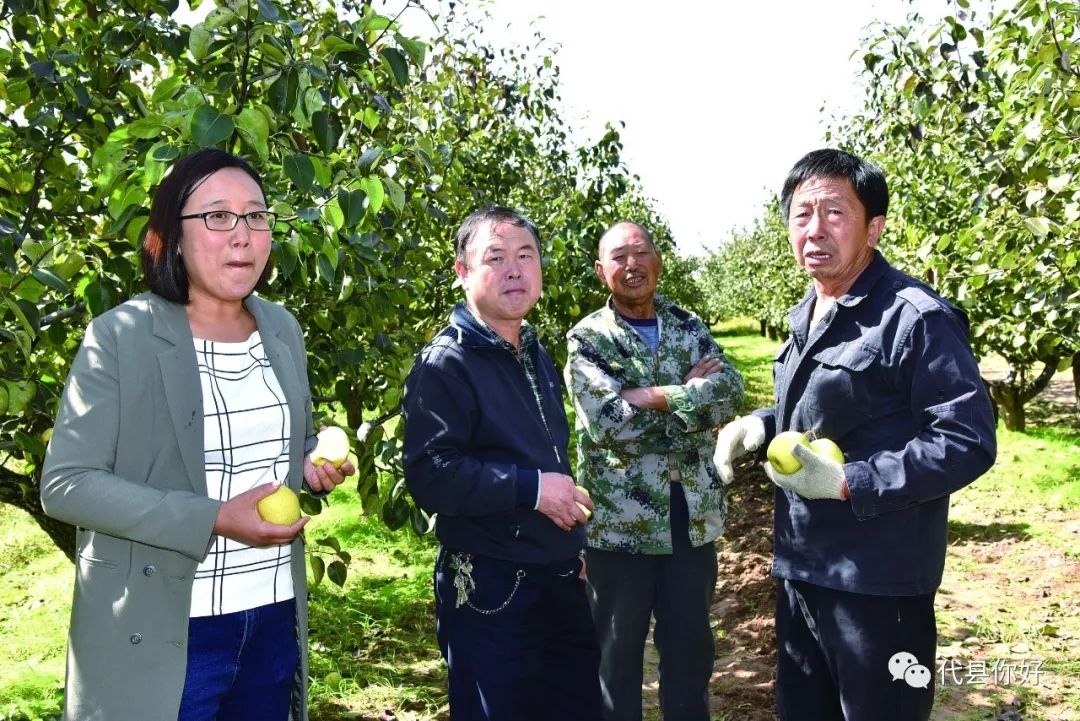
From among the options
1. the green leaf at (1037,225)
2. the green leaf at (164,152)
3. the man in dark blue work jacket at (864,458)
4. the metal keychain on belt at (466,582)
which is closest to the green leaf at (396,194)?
the green leaf at (164,152)

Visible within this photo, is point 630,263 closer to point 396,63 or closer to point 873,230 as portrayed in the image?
point 873,230

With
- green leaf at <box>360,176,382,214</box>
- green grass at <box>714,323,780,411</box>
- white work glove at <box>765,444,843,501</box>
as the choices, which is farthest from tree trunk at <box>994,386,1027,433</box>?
green leaf at <box>360,176,382,214</box>

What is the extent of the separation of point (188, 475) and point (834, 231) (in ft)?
6.31

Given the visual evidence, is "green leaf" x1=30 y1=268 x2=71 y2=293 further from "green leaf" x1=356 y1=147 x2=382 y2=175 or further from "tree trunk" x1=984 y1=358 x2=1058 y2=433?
"tree trunk" x1=984 y1=358 x2=1058 y2=433

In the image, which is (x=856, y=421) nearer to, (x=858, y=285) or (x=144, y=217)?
(x=858, y=285)

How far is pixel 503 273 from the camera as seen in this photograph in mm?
2658

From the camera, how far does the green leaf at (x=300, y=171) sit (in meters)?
2.25

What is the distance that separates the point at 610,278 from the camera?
3.43m

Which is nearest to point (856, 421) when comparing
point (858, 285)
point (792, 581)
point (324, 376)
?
point (858, 285)

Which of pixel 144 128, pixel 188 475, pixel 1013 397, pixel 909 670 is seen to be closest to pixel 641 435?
pixel 909 670

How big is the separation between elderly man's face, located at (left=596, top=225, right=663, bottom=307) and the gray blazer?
188 centimetres

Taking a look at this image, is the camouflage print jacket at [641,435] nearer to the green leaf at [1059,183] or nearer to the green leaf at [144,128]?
the green leaf at [1059,183]

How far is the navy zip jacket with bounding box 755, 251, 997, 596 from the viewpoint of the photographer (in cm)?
218

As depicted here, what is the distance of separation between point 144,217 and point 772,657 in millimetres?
3866
